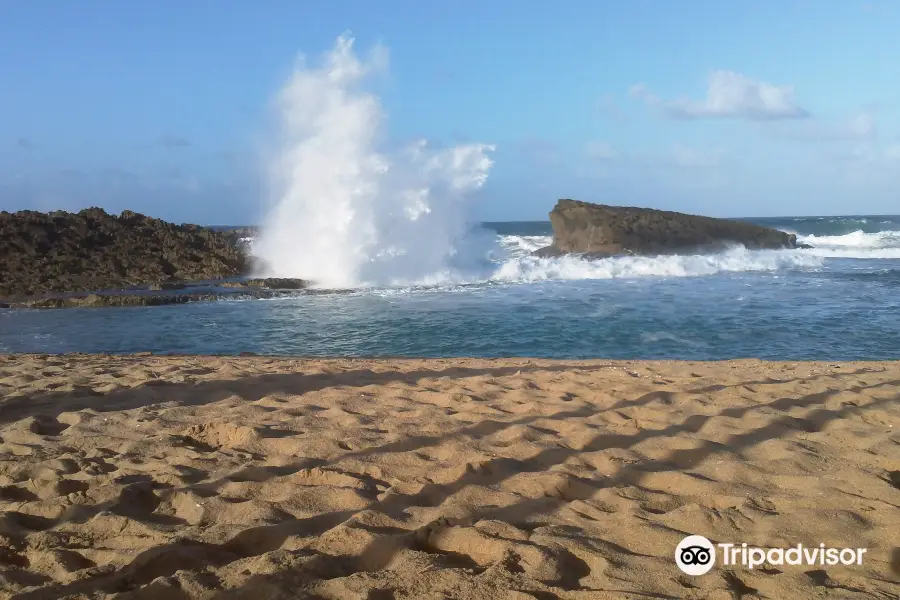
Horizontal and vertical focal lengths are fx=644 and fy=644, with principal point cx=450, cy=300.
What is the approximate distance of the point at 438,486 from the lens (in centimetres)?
354

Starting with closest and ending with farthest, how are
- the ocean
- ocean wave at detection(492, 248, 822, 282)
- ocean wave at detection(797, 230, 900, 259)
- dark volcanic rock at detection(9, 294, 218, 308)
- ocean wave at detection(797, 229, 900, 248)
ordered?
the ocean < dark volcanic rock at detection(9, 294, 218, 308) < ocean wave at detection(492, 248, 822, 282) < ocean wave at detection(797, 230, 900, 259) < ocean wave at detection(797, 229, 900, 248)

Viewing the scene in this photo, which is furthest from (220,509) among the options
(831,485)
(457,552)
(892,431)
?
(892,431)

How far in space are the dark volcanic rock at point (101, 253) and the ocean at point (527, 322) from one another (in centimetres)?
420

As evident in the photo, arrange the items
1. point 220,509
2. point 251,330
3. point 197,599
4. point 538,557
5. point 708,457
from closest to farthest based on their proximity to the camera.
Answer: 1. point 197,599
2. point 538,557
3. point 220,509
4. point 708,457
5. point 251,330

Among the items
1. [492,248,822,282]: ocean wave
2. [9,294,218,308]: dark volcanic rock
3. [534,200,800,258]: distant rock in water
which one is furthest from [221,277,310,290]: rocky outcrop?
[534,200,800,258]: distant rock in water

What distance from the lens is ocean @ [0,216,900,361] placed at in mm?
9852

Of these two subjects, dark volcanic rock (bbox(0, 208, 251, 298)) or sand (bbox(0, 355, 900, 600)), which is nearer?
sand (bbox(0, 355, 900, 600))

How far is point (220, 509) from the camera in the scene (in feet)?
10.7

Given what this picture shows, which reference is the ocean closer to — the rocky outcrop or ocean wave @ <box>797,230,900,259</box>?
the rocky outcrop

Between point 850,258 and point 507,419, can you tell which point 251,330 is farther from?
point 850,258

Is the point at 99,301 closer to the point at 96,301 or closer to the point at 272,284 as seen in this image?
the point at 96,301

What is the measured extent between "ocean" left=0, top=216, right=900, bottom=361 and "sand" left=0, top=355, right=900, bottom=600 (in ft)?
12.3

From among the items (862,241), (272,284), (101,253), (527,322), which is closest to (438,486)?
(527,322)

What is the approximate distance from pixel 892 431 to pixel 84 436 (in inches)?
223
